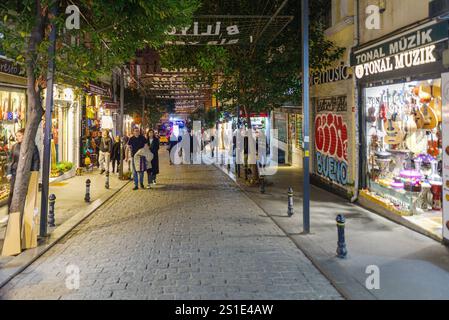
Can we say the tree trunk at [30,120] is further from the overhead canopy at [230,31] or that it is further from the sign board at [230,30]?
the sign board at [230,30]

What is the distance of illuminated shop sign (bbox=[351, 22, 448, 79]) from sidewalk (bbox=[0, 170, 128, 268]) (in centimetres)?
786

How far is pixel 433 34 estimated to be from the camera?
8016mm

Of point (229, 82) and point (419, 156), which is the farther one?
point (229, 82)

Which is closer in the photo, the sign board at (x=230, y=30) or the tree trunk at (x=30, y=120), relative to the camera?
the tree trunk at (x=30, y=120)

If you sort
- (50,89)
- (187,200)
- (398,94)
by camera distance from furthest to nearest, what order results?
(187,200) < (398,94) < (50,89)

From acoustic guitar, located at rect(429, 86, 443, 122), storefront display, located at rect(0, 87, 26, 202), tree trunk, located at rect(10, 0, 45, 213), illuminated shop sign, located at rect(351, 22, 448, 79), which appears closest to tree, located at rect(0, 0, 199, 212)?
tree trunk, located at rect(10, 0, 45, 213)

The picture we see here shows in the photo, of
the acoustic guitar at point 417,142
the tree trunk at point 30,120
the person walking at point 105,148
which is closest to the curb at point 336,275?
the acoustic guitar at point 417,142

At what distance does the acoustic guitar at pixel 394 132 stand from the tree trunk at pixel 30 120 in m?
7.67

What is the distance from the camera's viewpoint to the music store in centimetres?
838

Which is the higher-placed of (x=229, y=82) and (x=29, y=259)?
(x=229, y=82)

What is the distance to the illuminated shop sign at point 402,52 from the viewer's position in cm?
808

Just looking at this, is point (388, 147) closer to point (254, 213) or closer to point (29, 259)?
point (254, 213)
